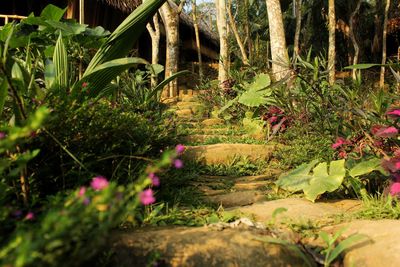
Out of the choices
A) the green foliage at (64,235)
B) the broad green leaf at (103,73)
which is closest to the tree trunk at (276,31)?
the broad green leaf at (103,73)

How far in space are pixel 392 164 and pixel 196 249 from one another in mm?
1175

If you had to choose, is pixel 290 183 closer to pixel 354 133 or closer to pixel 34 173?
pixel 354 133

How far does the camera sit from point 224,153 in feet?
12.5

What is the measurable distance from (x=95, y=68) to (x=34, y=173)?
84 cm

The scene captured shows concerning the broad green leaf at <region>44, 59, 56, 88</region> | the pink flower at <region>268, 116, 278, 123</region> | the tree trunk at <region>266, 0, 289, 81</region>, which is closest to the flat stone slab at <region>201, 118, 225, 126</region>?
the tree trunk at <region>266, 0, 289, 81</region>

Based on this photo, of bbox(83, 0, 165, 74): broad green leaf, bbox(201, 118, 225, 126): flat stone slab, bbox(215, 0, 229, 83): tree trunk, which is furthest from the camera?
bbox(215, 0, 229, 83): tree trunk

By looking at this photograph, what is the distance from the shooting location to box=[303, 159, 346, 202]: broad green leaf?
7.88 ft

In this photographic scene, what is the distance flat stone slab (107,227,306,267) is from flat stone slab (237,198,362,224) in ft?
1.45

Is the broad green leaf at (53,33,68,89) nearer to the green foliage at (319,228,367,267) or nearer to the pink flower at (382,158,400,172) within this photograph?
the green foliage at (319,228,367,267)

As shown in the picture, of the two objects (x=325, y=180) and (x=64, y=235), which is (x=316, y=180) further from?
(x=64, y=235)

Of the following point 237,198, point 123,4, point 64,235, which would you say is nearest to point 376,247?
point 237,198

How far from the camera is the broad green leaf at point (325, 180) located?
2.40 meters

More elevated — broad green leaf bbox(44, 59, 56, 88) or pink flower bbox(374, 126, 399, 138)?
broad green leaf bbox(44, 59, 56, 88)

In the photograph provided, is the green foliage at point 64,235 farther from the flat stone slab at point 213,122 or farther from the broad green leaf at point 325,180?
the flat stone slab at point 213,122
